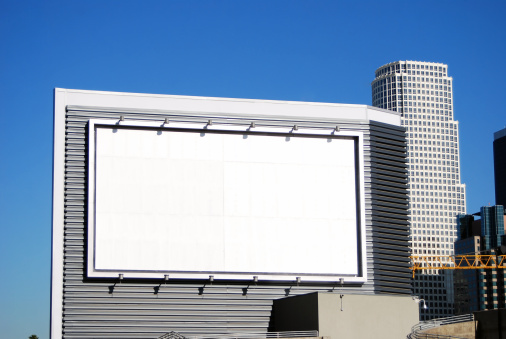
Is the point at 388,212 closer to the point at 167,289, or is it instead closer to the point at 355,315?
the point at 355,315

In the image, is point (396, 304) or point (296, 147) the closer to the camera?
point (396, 304)

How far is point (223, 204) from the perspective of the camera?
57594mm

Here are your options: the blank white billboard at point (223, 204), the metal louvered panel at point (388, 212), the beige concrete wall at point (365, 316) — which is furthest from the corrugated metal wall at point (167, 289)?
the beige concrete wall at point (365, 316)

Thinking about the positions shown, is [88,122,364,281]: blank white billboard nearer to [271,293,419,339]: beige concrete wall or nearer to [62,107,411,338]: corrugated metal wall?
[62,107,411,338]: corrugated metal wall

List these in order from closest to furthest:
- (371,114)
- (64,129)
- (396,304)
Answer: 1. (396,304)
2. (64,129)
3. (371,114)

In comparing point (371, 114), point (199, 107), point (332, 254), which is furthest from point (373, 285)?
point (199, 107)

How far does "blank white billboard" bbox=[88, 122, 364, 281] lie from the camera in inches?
2195

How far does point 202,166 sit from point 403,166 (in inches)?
606

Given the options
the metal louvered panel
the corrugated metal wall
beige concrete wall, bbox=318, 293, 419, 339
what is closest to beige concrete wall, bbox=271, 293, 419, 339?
beige concrete wall, bbox=318, 293, 419, 339

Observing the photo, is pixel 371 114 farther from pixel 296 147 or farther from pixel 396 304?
pixel 396 304

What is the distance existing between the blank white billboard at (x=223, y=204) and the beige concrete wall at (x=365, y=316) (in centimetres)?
629

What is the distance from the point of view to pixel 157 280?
2192 inches

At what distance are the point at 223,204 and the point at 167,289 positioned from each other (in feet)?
21.9

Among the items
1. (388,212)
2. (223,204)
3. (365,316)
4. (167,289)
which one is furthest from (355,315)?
(167,289)
